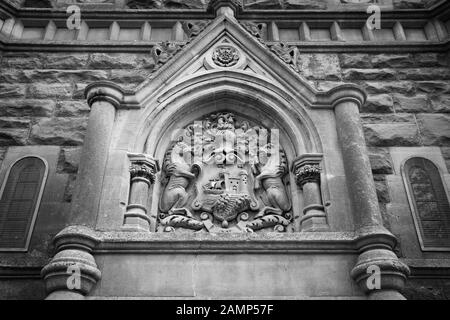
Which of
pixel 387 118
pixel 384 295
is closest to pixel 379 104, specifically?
pixel 387 118

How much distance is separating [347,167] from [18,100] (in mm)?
6083

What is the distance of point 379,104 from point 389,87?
0.53 meters

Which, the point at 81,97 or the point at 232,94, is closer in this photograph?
the point at 232,94

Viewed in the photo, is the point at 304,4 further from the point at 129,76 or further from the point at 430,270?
the point at 430,270

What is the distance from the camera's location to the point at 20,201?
24.1 ft

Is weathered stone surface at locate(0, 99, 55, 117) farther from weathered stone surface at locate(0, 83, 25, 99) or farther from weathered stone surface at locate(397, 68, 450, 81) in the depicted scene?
weathered stone surface at locate(397, 68, 450, 81)

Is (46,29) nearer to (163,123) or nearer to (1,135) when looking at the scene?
(1,135)

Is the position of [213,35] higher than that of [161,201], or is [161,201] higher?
[213,35]

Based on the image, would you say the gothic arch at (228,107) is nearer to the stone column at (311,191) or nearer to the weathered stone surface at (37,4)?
the stone column at (311,191)

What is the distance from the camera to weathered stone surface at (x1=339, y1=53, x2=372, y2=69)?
9180mm

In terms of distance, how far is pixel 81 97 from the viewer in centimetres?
863


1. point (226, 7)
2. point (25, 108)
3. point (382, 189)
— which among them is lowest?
point (382, 189)
